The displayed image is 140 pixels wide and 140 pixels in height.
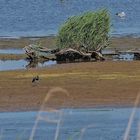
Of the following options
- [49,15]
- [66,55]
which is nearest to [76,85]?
[66,55]

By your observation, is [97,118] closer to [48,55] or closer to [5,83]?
[5,83]

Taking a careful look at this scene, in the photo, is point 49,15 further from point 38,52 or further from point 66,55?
point 66,55

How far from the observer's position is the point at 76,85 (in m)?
23.0

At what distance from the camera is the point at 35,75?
2552 cm

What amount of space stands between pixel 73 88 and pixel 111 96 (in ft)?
5.76

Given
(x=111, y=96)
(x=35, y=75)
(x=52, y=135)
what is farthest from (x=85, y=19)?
→ (x=52, y=135)

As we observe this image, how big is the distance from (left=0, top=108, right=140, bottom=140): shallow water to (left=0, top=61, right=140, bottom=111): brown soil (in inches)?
36.5

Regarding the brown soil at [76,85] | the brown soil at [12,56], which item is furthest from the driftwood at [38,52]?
the brown soil at [76,85]

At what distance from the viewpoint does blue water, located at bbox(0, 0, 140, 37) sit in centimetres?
4734

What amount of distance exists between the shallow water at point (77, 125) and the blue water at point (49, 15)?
82.6 feet

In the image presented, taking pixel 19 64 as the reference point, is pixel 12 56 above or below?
below

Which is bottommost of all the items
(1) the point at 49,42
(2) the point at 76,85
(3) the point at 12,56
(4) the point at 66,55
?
(1) the point at 49,42

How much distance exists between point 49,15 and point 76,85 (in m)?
36.9

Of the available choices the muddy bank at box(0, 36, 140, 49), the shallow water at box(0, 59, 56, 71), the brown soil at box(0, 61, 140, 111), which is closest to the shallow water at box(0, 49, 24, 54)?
the muddy bank at box(0, 36, 140, 49)
